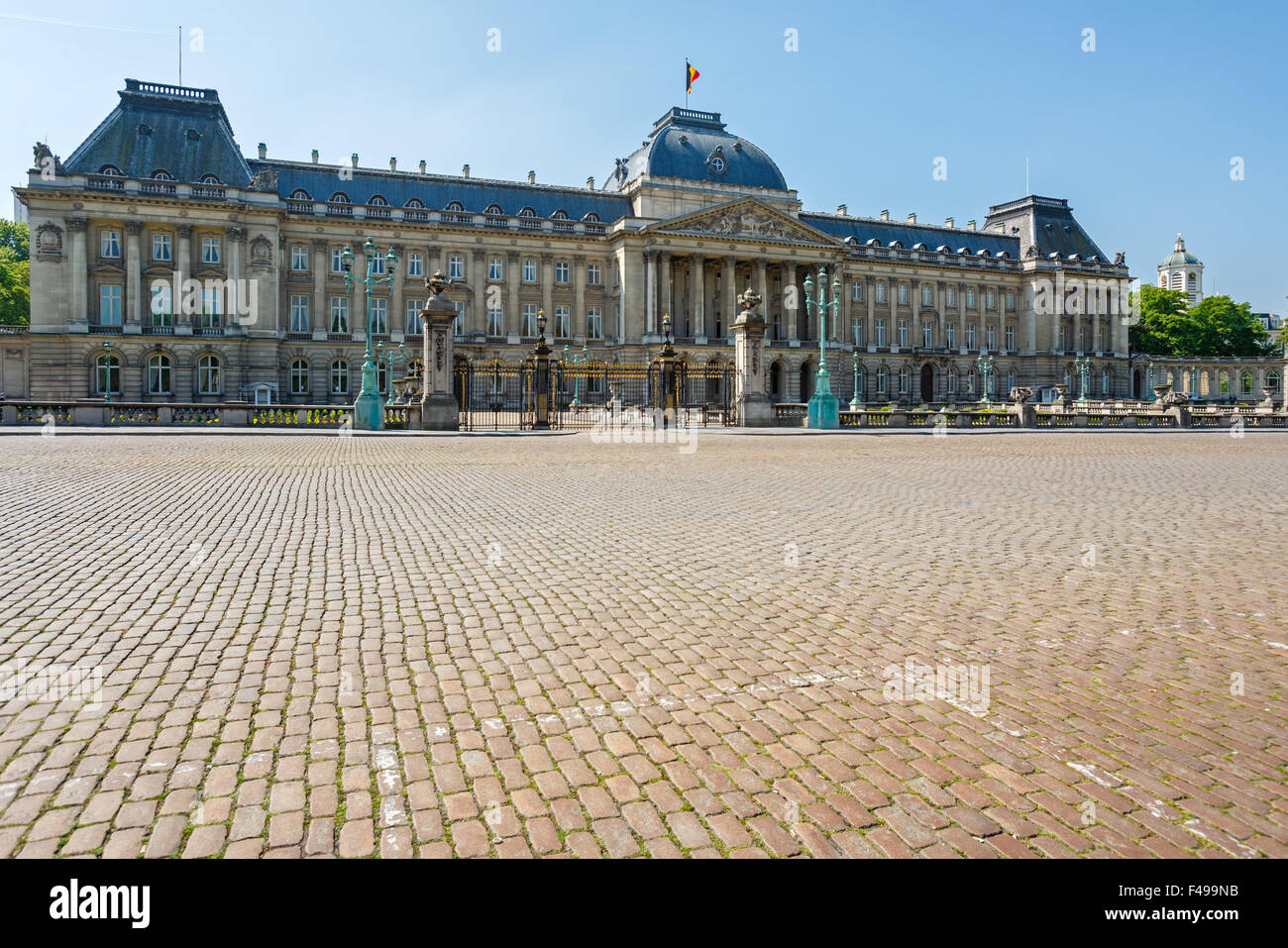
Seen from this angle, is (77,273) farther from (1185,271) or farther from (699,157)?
(1185,271)

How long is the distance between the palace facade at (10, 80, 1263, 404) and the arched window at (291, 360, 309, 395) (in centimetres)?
26

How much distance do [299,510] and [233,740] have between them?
7.75m

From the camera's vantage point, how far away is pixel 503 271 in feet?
225

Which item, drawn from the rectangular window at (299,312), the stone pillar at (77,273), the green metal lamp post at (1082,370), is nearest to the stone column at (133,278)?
the stone pillar at (77,273)

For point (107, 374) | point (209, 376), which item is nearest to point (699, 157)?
point (209, 376)

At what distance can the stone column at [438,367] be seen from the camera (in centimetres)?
3338

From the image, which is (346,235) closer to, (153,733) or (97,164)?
(97,164)

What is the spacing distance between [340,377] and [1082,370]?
71.5m

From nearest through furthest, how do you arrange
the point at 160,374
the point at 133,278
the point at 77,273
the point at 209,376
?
the point at 77,273, the point at 133,278, the point at 160,374, the point at 209,376

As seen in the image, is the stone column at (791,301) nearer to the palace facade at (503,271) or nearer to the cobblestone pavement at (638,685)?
the palace facade at (503,271)

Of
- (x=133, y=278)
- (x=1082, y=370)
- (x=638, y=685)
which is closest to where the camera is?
(x=638, y=685)

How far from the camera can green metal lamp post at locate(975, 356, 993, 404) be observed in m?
79.9
